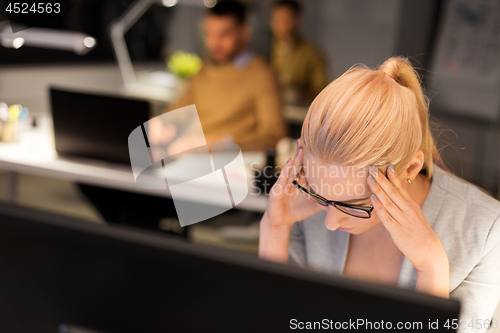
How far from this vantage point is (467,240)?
0.86 meters

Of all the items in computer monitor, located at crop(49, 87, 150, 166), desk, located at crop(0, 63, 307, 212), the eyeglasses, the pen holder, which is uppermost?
the eyeglasses

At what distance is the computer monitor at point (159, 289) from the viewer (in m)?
0.44

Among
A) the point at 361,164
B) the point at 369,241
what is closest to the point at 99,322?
the point at 361,164

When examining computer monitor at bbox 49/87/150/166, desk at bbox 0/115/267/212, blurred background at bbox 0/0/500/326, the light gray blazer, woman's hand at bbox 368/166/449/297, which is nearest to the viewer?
woman's hand at bbox 368/166/449/297

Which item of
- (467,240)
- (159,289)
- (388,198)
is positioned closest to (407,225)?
(388,198)

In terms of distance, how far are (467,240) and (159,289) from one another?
67cm

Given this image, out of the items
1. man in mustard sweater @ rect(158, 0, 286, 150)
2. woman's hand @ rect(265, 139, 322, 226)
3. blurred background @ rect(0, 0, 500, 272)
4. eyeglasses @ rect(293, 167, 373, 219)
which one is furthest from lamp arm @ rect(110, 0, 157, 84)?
eyeglasses @ rect(293, 167, 373, 219)

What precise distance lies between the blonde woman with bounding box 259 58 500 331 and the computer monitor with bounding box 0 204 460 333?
0.31m

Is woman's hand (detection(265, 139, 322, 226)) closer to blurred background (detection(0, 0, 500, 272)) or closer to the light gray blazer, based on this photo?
the light gray blazer

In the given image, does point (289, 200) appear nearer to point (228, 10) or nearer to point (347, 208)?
point (347, 208)

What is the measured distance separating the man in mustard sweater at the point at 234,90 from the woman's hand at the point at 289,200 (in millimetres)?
1241

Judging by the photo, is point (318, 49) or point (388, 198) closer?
point (388, 198)

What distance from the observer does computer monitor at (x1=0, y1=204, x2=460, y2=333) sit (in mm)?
441

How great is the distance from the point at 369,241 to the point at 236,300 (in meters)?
0.61
